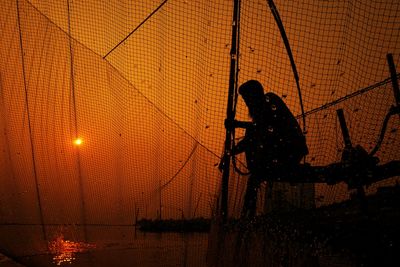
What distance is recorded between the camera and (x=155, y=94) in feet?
13.3

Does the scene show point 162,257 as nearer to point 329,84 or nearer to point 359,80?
point 329,84

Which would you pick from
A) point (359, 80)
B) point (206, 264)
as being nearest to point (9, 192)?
point (206, 264)

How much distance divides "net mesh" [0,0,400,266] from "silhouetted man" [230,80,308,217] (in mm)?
308

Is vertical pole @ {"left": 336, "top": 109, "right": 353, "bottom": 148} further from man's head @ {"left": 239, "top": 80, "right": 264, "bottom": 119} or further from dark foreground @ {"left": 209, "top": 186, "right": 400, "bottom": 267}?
man's head @ {"left": 239, "top": 80, "right": 264, "bottom": 119}

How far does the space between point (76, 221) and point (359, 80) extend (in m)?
4.10

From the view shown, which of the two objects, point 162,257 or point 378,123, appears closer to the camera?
point 162,257

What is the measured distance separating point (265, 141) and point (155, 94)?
180 centimetres

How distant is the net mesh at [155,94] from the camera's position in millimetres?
3234

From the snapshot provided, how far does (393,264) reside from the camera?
2221 mm

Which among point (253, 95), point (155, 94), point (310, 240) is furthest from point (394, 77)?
Result: point (155, 94)

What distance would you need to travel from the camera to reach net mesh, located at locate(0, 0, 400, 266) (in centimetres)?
323

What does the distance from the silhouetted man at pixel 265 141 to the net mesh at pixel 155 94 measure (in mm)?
308

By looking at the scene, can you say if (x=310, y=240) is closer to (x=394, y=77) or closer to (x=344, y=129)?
(x=344, y=129)

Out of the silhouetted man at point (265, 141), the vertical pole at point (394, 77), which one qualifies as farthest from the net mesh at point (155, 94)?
the silhouetted man at point (265, 141)
